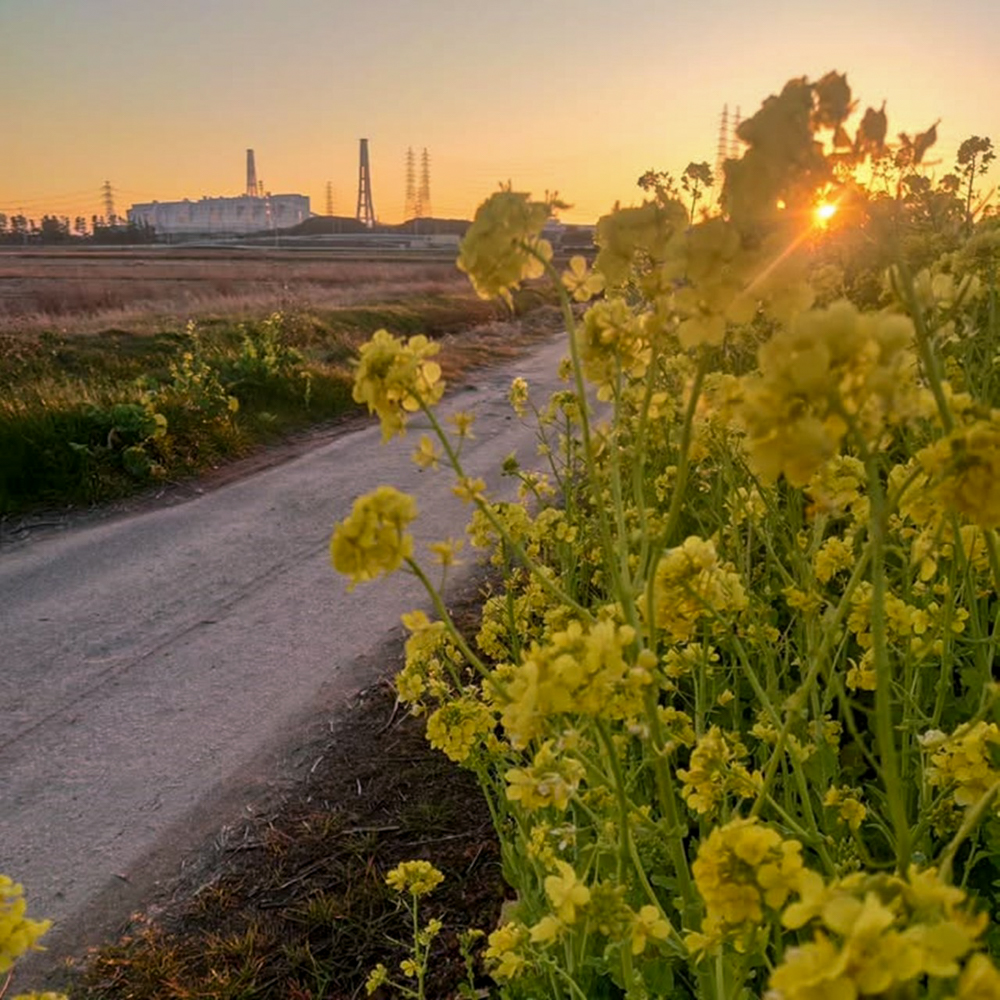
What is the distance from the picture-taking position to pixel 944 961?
765mm

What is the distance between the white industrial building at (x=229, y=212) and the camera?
122 meters

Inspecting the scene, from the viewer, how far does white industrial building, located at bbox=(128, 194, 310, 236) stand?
122 meters

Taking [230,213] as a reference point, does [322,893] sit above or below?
below

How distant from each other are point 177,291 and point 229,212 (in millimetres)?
112143

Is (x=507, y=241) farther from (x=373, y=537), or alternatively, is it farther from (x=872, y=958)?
(x=872, y=958)

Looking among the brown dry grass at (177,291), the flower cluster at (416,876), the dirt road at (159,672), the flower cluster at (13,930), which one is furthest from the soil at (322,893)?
the brown dry grass at (177,291)

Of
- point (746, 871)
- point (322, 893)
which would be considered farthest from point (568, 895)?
point (322, 893)

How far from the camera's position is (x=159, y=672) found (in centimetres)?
502

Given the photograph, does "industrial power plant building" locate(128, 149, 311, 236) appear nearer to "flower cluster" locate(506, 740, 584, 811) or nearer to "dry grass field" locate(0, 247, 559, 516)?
"dry grass field" locate(0, 247, 559, 516)

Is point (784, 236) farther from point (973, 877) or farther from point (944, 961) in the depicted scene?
point (973, 877)

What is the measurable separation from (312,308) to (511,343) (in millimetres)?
4257

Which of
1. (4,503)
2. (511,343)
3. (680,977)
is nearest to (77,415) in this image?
(4,503)

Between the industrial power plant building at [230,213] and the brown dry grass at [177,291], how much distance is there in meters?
79.9

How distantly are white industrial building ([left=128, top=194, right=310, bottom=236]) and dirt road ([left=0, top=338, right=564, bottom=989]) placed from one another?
114 m
